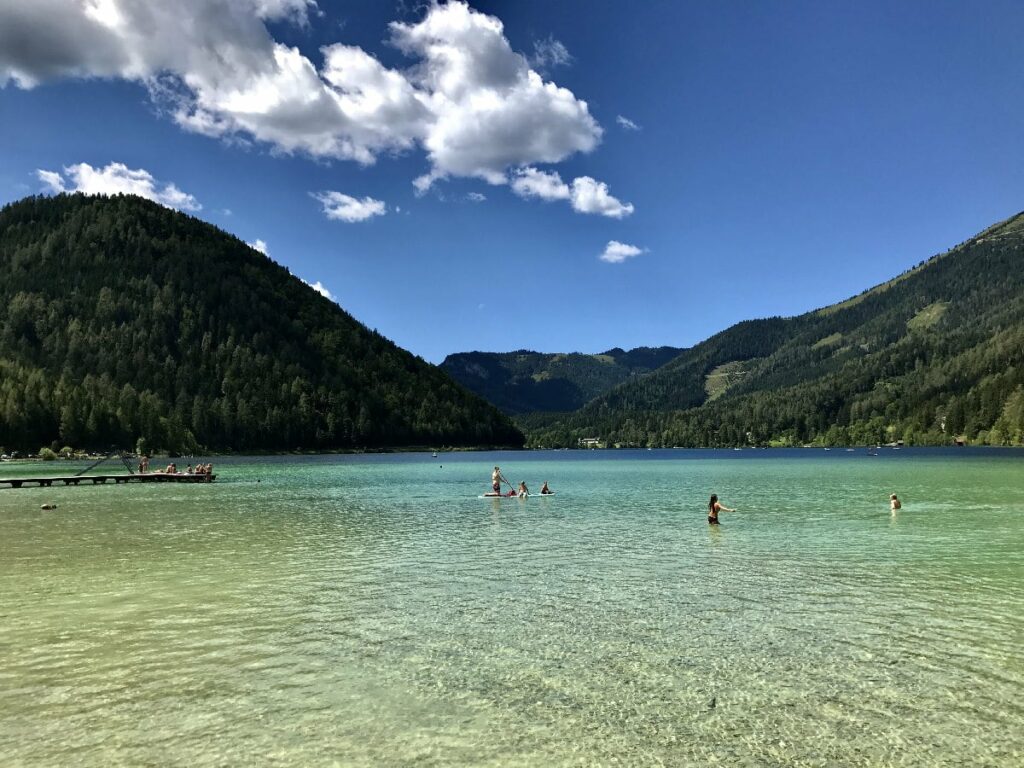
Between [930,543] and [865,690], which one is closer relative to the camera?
[865,690]

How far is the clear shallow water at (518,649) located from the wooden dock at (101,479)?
64061mm

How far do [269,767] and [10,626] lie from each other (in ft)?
49.2

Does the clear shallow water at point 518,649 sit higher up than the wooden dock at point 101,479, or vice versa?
the wooden dock at point 101,479

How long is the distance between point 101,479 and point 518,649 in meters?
103

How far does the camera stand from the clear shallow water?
12875 millimetres

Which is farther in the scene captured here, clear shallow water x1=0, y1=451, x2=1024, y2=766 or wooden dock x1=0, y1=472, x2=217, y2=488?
wooden dock x1=0, y1=472, x2=217, y2=488

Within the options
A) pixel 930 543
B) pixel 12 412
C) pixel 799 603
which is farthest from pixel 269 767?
pixel 12 412

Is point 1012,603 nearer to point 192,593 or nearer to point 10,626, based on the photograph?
point 192,593

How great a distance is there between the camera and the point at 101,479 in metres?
102

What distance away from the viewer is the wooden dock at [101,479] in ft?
308

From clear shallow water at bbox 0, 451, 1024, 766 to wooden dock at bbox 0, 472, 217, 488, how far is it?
6406 cm

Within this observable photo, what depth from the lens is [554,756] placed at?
12289 millimetres

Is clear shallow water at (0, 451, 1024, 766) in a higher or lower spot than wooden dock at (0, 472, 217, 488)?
lower

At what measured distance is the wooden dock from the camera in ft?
308
